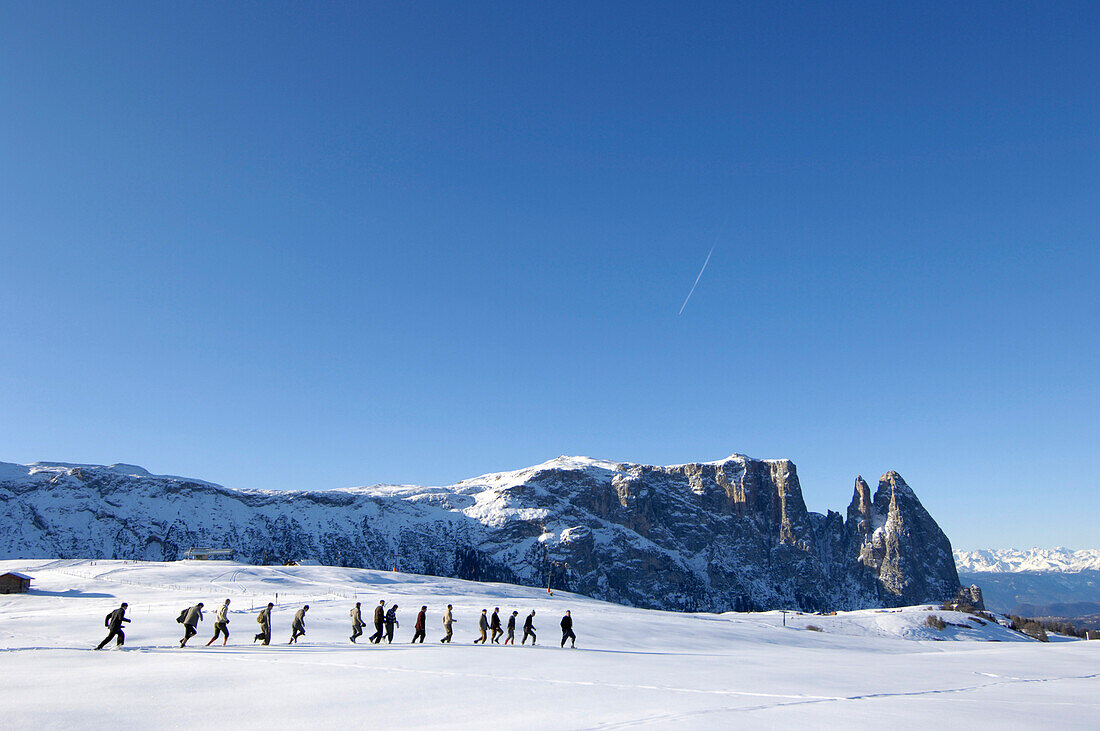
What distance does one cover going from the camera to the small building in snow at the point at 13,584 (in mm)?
61438

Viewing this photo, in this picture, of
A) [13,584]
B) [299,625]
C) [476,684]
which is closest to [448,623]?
[299,625]

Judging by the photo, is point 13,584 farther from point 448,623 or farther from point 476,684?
point 476,684

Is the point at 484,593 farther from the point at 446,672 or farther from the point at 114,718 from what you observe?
the point at 114,718

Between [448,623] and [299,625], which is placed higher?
[448,623]

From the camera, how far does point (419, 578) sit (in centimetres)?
8200

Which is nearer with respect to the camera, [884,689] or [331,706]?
[331,706]

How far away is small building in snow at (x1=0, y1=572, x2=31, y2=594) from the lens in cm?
6144

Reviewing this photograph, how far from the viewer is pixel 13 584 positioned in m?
62.0

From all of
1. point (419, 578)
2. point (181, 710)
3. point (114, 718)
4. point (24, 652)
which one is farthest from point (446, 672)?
point (419, 578)

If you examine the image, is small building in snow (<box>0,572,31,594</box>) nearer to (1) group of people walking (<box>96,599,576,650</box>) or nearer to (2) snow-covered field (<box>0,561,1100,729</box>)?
(2) snow-covered field (<box>0,561,1100,729</box>)

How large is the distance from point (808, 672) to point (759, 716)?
11.5m

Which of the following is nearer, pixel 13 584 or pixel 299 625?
pixel 299 625

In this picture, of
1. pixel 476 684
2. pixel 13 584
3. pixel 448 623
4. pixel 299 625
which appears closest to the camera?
pixel 476 684

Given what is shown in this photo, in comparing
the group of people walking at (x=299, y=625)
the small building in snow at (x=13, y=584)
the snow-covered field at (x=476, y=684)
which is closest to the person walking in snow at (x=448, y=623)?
the group of people walking at (x=299, y=625)
